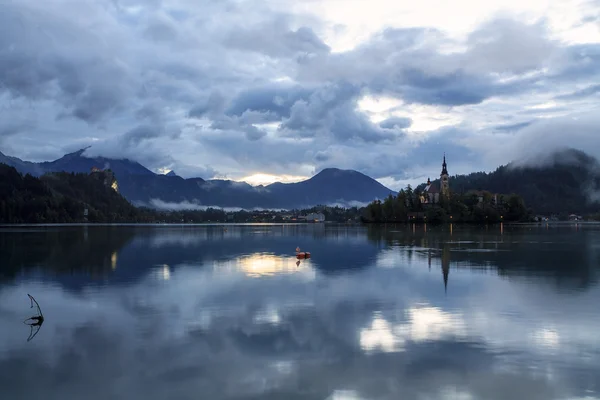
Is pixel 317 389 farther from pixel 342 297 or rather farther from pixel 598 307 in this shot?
pixel 598 307

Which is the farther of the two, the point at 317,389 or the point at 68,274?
the point at 68,274

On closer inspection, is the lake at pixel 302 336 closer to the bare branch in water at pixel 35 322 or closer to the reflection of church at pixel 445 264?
the bare branch in water at pixel 35 322

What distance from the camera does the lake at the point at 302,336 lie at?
56.0 ft

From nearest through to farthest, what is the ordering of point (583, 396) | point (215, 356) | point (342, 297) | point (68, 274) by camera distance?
point (583, 396), point (215, 356), point (342, 297), point (68, 274)

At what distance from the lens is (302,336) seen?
77.1 ft

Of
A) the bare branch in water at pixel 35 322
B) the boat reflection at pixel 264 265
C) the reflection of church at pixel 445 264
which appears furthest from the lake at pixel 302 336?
the boat reflection at pixel 264 265

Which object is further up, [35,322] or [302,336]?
[35,322]

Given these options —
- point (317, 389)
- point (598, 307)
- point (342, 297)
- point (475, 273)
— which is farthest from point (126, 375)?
point (475, 273)

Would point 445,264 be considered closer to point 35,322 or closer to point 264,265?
point 264,265

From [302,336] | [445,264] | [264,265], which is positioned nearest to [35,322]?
[302,336]

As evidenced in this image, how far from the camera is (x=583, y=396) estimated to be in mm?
15875

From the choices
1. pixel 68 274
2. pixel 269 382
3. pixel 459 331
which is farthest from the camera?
pixel 68 274

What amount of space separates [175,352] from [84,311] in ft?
36.4

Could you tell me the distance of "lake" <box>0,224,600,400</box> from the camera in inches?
672
